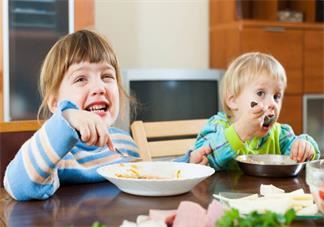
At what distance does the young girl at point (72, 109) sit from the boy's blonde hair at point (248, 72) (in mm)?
408

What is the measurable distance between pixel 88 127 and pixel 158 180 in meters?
0.16

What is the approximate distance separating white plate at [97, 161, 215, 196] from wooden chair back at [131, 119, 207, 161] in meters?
0.37

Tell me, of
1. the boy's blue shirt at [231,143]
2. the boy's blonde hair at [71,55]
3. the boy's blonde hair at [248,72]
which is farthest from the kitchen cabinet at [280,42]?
the boy's blonde hair at [71,55]

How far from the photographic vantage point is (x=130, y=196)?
957 mm

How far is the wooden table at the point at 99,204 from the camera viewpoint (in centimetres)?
79

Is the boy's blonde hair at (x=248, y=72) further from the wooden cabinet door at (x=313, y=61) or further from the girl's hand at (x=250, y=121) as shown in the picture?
the wooden cabinet door at (x=313, y=61)

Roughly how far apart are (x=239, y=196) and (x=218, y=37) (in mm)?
2684

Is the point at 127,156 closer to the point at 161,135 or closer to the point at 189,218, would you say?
the point at 161,135

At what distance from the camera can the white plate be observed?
92 cm

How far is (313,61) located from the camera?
354 centimetres

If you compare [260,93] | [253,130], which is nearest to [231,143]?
[253,130]

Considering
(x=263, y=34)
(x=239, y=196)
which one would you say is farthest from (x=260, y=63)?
(x=263, y=34)

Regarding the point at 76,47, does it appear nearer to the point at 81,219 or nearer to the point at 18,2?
the point at 81,219

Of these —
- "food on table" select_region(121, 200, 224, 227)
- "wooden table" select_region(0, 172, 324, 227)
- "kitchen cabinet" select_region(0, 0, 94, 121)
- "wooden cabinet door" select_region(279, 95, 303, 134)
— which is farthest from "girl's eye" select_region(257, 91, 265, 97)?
"wooden cabinet door" select_region(279, 95, 303, 134)
